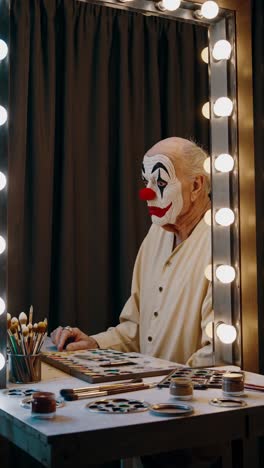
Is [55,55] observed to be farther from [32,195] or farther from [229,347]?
[229,347]

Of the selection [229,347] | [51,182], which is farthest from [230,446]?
[51,182]

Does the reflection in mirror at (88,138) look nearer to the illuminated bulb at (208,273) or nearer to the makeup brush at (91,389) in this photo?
the illuminated bulb at (208,273)

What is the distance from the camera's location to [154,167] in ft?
5.48

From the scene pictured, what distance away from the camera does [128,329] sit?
1666mm

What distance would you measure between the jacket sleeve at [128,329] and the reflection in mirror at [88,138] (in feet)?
A: 0.06

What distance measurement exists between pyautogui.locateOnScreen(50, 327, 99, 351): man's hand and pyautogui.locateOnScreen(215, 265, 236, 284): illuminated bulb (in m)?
0.38

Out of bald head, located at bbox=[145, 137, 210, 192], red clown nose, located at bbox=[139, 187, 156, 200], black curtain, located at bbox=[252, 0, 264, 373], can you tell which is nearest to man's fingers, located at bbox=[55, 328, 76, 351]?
red clown nose, located at bbox=[139, 187, 156, 200]

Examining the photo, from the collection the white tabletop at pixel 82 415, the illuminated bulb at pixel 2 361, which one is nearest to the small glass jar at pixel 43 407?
the white tabletop at pixel 82 415

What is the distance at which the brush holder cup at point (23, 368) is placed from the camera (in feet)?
4.25

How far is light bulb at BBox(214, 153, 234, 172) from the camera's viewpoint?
1594 mm

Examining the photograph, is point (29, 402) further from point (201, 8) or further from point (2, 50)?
point (201, 8)

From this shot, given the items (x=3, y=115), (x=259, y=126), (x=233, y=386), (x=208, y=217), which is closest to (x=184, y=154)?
(x=208, y=217)

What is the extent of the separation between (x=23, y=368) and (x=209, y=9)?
1.00 meters

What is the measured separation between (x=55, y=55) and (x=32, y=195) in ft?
1.29
